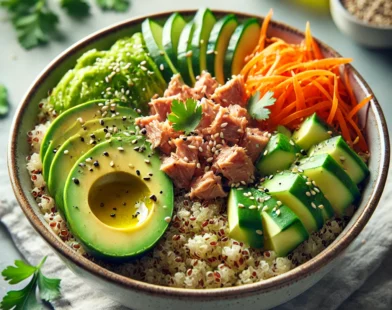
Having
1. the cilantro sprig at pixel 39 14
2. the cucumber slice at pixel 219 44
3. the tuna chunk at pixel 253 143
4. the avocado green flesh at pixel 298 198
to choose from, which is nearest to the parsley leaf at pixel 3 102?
the cilantro sprig at pixel 39 14

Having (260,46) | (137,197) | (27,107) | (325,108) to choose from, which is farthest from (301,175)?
(27,107)

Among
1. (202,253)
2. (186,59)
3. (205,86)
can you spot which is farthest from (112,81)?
(202,253)

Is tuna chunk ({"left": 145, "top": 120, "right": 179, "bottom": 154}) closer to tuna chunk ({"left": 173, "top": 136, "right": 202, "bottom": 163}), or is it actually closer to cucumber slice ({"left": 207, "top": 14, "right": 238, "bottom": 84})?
tuna chunk ({"left": 173, "top": 136, "right": 202, "bottom": 163})

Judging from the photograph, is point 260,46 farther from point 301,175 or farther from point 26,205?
point 26,205

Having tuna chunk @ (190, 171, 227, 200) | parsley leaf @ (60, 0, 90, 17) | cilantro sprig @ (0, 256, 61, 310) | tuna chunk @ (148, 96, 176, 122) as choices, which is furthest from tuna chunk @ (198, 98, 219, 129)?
parsley leaf @ (60, 0, 90, 17)

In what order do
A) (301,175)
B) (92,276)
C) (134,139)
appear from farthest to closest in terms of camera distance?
(134,139), (301,175), (92,276)

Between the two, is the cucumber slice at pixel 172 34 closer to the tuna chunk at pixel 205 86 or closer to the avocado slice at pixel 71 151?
the tuna chunk at pixel 205 86
